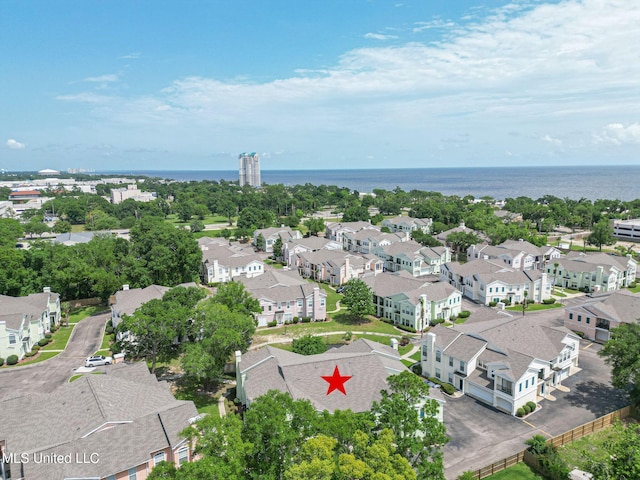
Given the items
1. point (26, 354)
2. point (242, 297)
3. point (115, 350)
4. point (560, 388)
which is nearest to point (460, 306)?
point (560, 388)

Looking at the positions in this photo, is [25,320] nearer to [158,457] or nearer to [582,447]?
[158,457]

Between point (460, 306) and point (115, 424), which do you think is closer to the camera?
point (115, 424)

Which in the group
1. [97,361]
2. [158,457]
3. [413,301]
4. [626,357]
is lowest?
[97,361]

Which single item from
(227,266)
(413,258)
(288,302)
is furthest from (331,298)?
(227,266)

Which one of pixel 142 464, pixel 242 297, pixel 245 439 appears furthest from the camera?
pixel 242 297

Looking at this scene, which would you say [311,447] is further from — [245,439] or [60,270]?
[60,270]

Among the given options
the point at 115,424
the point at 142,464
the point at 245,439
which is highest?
the point at 245,439
